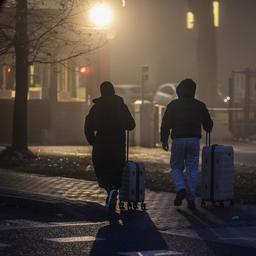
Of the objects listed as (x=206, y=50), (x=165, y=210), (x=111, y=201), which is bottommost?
(x=165, y=210)

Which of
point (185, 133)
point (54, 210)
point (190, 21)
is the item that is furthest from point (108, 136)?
point (190, 21)

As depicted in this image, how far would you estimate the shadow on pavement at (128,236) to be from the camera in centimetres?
1002

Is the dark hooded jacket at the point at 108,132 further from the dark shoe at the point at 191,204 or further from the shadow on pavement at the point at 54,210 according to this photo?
the dark shoe at the point at 191,204

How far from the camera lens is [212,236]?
430 inches

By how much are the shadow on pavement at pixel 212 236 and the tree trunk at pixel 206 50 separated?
1138 inches

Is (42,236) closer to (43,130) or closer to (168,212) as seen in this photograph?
(168,212)

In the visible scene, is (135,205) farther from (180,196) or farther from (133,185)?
(180,196)

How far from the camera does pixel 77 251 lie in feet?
32.2

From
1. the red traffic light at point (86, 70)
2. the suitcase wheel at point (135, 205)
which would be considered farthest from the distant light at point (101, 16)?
the suitcase wheel at point (135, 205)

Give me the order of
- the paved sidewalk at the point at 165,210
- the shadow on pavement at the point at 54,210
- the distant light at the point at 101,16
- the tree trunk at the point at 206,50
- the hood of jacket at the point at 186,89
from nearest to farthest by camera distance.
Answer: the paved sidewalk at the point at 165,210
the shadow on pavement at the point at 54,210
the hood of jacket at the point at 186,89
the distant light at the point at 101,16
the tree trunk at the point at 206,50

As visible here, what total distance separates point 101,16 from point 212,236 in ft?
57.4

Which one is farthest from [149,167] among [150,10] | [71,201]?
[150,10]

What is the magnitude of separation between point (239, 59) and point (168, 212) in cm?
5322

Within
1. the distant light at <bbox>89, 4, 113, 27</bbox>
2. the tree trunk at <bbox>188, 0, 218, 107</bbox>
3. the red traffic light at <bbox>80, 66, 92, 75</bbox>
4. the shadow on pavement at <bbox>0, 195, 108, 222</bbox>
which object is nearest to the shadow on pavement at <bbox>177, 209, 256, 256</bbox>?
the shadow on pavement at <bbox>0, 195, 108, 222</bbox>
